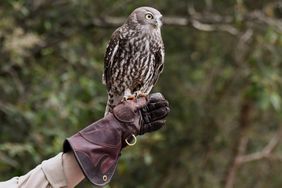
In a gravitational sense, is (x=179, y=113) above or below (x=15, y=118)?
below

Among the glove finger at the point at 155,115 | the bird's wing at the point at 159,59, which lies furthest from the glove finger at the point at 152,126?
the bird's wing at the point at 159,59

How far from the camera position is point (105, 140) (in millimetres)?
2850

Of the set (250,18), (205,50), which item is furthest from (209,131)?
(250,18)

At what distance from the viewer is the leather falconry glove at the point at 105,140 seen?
2693 millimetres

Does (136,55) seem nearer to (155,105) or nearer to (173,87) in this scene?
(155,105)

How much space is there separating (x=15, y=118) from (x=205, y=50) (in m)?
2.99

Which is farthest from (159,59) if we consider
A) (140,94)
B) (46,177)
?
(46,177)

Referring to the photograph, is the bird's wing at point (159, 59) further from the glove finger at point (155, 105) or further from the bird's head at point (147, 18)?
the glove finger at point (155, 105)

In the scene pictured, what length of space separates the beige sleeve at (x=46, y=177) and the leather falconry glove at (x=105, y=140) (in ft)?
0.24

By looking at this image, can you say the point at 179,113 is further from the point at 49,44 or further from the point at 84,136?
the point at 84,136

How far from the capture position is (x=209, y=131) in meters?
8.84

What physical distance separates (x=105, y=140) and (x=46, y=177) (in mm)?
318

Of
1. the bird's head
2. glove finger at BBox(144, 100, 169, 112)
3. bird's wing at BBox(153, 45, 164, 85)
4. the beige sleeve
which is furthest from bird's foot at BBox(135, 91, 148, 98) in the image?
the beige sleeve

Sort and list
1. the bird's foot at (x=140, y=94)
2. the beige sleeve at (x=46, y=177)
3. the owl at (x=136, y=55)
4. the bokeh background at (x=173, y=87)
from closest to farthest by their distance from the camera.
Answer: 1. the beige sleeve at (x=46, y=177)
2. the bird's foot at (x=140, y=94)
3. the owl at (x=136, y=55)
4. the bokeh background at (x=173, y=87)
